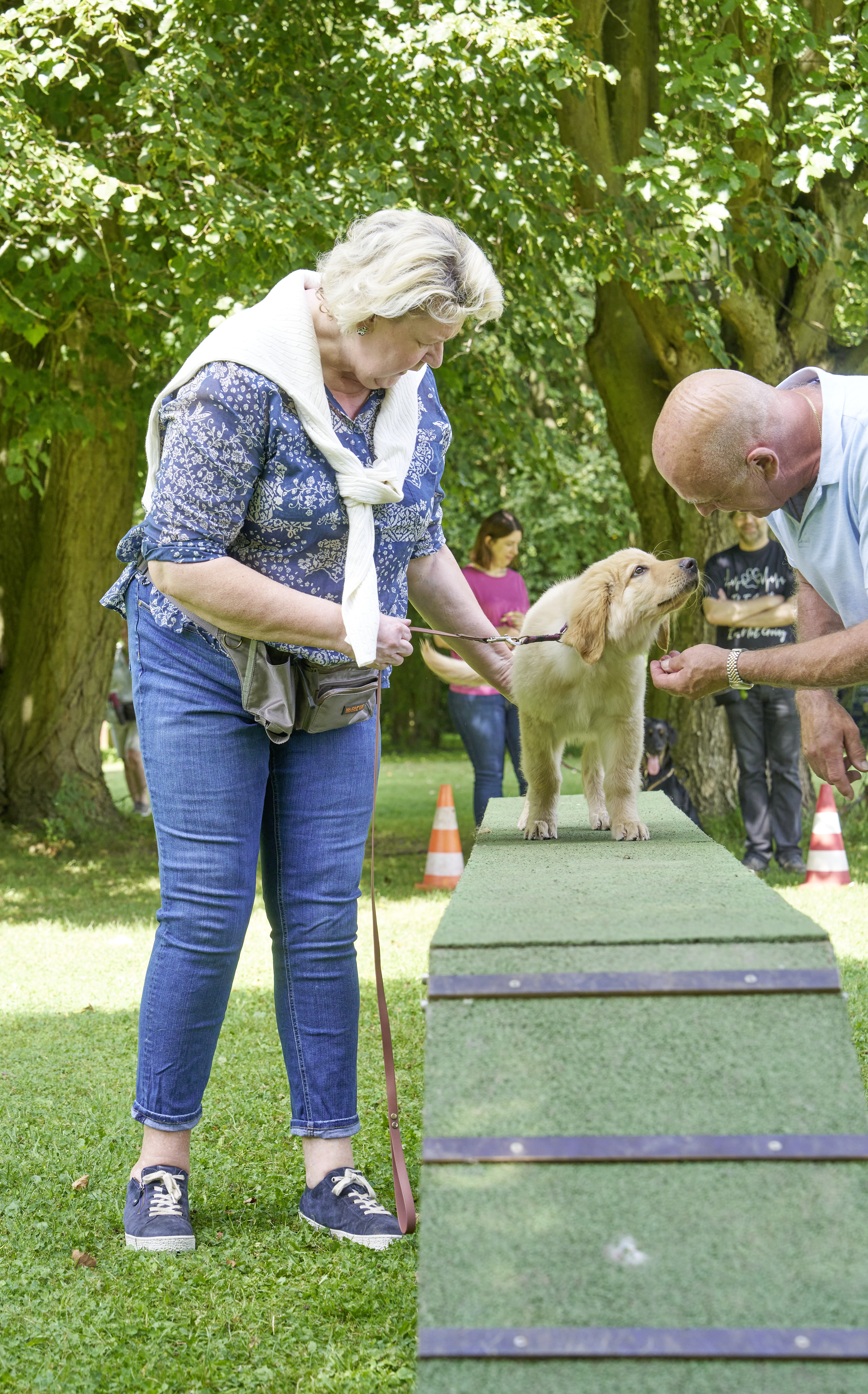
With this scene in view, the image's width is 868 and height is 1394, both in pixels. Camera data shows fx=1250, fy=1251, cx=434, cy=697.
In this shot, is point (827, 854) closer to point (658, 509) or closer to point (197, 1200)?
point (658, 509)

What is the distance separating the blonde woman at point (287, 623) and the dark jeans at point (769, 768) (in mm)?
5976

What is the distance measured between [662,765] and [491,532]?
2123mm

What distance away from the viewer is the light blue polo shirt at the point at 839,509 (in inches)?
115

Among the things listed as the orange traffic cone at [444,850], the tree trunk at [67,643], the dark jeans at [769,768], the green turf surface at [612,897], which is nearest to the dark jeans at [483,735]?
the orange traffic cone at [444,850]

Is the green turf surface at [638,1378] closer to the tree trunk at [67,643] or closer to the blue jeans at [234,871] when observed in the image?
the blue jeans at [234,871]

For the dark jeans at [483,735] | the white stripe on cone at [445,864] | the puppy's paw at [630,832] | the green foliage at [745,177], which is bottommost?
the white stripe on cone at [445,864]

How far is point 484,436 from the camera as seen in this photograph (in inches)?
531

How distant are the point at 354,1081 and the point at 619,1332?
147 centimetres

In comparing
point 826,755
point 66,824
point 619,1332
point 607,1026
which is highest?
point 826,755

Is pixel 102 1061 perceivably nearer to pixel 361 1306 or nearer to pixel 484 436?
pixel 361 1306

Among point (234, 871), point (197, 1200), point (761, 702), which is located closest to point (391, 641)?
point (234, 871)

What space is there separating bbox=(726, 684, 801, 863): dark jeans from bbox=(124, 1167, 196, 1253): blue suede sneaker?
6394mm

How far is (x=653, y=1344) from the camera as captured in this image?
→ 1.79 meters

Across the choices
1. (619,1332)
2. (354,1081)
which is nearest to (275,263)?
(354,1081)
